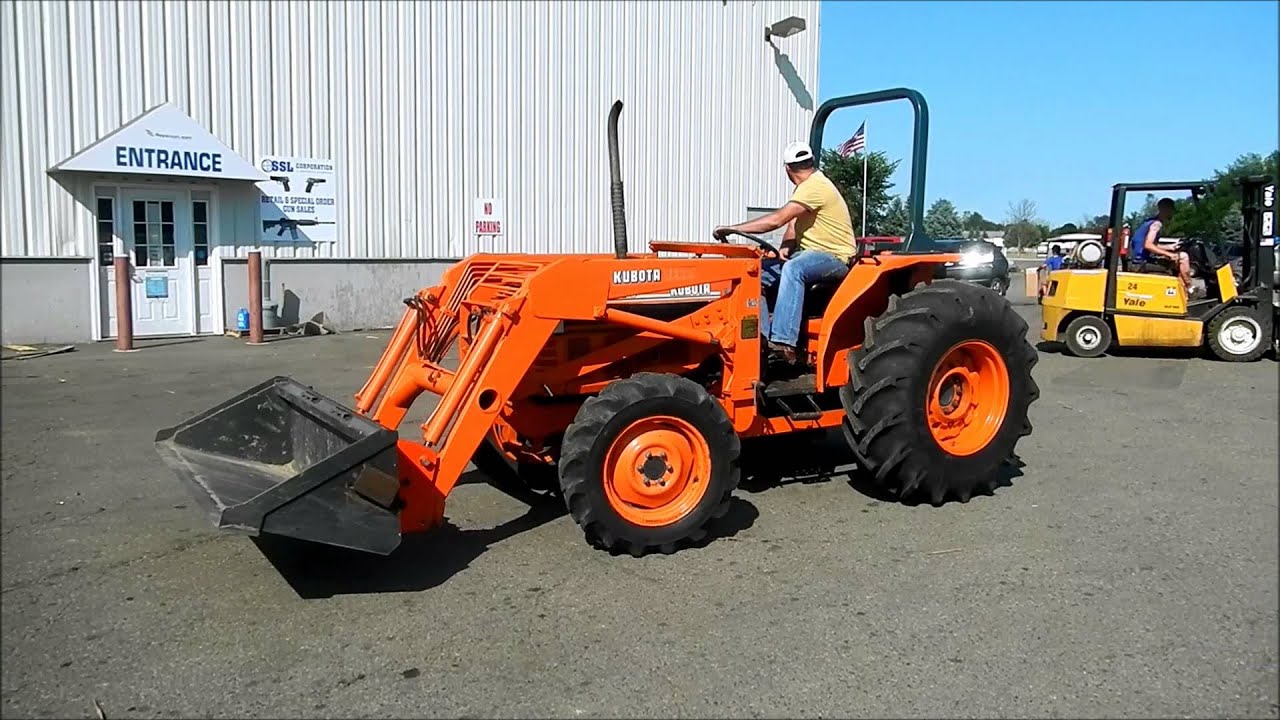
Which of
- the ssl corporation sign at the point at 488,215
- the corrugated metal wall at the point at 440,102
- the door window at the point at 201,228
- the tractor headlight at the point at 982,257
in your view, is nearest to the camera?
the corrugated metal wall at the point at 440,102

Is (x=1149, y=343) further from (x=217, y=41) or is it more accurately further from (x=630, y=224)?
(x=217, y=41)

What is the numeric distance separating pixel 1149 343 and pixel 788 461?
772 cm

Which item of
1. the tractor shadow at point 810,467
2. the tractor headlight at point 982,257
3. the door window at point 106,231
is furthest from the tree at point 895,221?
the tractor headlight at point 982,257

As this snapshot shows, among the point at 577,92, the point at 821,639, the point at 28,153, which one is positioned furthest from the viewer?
the point at 577,92

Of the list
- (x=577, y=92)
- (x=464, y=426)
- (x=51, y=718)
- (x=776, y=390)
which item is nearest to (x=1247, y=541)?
(x=776, y=390)

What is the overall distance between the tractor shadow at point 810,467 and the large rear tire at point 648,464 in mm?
1241

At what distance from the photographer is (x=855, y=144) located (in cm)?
675

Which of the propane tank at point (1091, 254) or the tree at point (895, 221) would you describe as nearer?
the tree at point (895, 221)

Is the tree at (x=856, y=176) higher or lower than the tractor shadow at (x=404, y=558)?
higher

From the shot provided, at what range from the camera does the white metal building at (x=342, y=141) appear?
40.4 ft

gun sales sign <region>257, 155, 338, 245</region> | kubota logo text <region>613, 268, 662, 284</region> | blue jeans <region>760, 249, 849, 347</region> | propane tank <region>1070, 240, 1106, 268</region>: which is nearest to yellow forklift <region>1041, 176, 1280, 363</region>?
propane tank <region>1070, 240, 1106, 268</region>

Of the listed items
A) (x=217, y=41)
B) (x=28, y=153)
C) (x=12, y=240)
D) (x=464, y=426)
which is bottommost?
(x=464, y=426)

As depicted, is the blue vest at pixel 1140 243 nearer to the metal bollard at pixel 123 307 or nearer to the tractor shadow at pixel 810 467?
the tractor shadow at pixel 810 467

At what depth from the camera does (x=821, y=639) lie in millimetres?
3873
